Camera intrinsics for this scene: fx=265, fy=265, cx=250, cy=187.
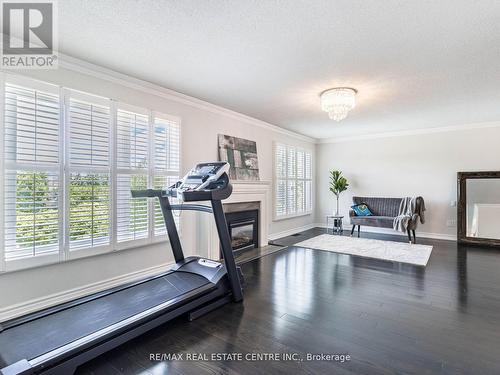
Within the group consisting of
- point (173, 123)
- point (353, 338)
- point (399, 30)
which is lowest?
point (353, 338)

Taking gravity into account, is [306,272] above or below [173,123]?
below

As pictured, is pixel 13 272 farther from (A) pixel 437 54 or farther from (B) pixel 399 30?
(A) pixel 437 54

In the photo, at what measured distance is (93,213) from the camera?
2.92 metres

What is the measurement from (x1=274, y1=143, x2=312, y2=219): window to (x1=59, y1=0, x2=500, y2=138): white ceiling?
85.0 inches

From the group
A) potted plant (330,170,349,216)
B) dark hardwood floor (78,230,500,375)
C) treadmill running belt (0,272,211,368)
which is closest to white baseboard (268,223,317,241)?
potted plant (330,170,349,216)

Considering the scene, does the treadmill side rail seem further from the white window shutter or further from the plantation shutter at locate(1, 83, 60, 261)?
the white window shutter

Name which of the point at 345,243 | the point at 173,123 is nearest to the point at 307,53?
the point at 173,123

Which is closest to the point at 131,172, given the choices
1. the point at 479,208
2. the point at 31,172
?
the point at 31,172

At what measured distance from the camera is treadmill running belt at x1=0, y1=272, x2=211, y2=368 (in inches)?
66.8

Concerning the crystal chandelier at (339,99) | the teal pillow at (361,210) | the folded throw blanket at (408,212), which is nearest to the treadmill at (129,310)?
the crystal chandelier at (339,99)

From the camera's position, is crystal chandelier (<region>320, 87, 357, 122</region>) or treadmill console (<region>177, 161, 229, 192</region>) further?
crystal chandelier (<region>320, 87, 357, 122</region>)

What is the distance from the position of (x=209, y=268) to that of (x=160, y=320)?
0.84 meters

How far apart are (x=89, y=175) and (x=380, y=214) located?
5840mm

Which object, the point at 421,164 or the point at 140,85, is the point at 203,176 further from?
the point at 421,164
